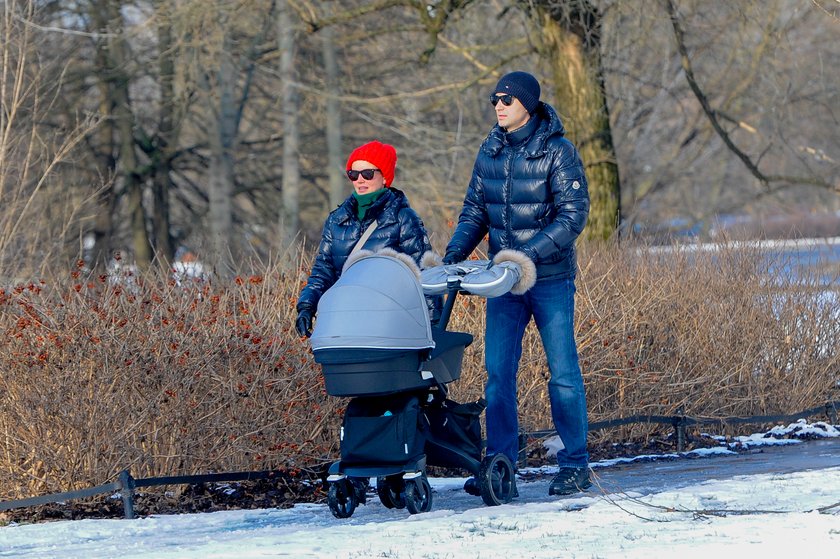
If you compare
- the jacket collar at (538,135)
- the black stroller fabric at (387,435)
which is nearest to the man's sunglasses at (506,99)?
the jacket collar at (538,135)

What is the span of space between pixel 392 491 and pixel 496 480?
1.61 ft

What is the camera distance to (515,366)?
6.88 m

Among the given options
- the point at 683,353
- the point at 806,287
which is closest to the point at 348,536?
the point at 683,353

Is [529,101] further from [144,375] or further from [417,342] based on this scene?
[144,375]

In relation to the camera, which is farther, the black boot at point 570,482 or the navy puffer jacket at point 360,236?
the black boot at point 570,482

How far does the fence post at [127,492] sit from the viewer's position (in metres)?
6.70

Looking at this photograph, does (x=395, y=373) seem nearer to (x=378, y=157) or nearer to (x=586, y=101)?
(x=378, y=157)

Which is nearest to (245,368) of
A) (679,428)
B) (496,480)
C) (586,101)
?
(496,480)

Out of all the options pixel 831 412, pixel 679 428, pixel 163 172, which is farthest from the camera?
pixel 163 172

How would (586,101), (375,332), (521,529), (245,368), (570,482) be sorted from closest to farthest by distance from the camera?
(521,529), (375,332), (570,482), (245,368), (586,101)

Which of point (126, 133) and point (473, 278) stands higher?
point (126, 133)

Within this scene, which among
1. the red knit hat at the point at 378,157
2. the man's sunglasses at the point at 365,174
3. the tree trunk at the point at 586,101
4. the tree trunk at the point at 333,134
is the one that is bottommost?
the man's sunglasses at the point at 365,174

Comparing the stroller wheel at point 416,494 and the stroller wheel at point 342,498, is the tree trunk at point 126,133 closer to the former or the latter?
the stroller wheel at point 342,498

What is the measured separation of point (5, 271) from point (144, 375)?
5455mm
